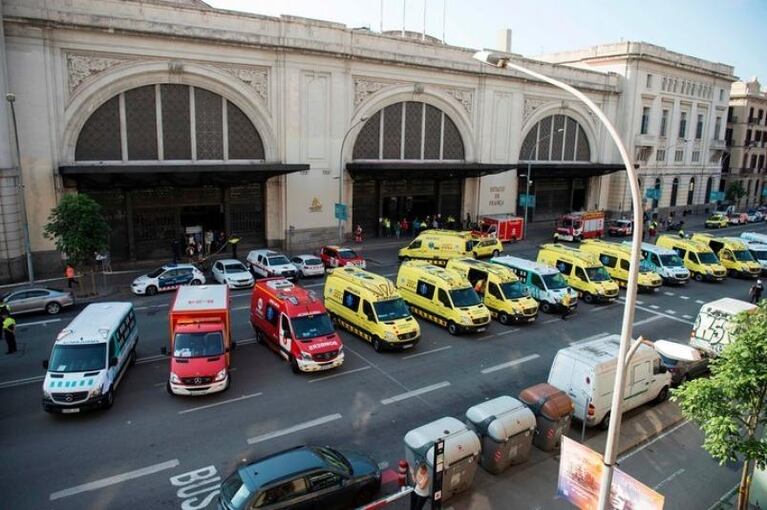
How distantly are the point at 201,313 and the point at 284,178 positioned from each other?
2063 cm

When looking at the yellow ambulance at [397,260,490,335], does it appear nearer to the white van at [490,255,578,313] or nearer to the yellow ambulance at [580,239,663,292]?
the white van at [490,255,578,313]

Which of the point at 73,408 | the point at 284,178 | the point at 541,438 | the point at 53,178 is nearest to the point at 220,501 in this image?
the point at 73,408

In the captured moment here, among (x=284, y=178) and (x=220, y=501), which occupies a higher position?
(x=284, y=178)

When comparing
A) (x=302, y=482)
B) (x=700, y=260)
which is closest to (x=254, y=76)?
(x=700, y=260)

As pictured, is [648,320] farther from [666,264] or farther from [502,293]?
[666,264]

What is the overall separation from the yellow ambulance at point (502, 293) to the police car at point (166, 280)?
13.0 m

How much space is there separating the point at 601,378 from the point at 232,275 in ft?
62.2

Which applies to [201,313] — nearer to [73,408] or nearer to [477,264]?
[73,408]

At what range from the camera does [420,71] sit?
4125 centimetres

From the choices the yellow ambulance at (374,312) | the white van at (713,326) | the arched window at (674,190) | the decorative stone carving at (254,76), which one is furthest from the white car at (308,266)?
the arched window at (674,190)

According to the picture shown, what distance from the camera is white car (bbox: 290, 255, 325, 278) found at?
1190 inches

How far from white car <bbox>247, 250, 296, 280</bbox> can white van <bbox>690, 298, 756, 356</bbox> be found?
18582 mm

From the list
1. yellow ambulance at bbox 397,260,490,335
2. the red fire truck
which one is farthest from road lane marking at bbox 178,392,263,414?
the red fire truck

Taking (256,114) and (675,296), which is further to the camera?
(256,114)
